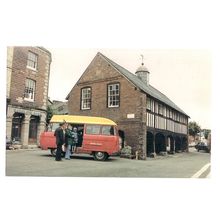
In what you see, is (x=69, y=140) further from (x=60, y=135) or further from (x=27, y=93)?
(x=27, y=93)

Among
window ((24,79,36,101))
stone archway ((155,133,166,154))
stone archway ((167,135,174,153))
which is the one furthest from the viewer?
stone archway ((155,133,166,154))

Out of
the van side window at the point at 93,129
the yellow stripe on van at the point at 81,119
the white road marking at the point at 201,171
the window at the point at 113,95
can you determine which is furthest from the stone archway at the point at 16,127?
the white road marking at the point at 201,171

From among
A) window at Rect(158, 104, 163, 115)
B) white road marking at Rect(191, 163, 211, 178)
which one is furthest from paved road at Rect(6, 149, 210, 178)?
window at Rect(158, 104, 163, 115)

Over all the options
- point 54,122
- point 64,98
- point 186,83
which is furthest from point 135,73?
point 54,122

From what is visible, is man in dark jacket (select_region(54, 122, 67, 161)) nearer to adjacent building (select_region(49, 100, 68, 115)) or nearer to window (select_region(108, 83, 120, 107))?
adjacent building (select_region(49, 100, 68, 115))

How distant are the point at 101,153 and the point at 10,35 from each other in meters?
3.33

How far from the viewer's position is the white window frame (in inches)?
298

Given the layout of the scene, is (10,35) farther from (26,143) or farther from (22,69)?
(26,143)

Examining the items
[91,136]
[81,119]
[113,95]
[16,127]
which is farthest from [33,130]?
[113,95]

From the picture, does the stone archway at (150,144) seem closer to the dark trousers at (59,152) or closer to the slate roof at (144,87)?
the slate roof at (144,87)

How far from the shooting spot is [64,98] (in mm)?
7211

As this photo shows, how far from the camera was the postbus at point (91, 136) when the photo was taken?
7.36 metres
